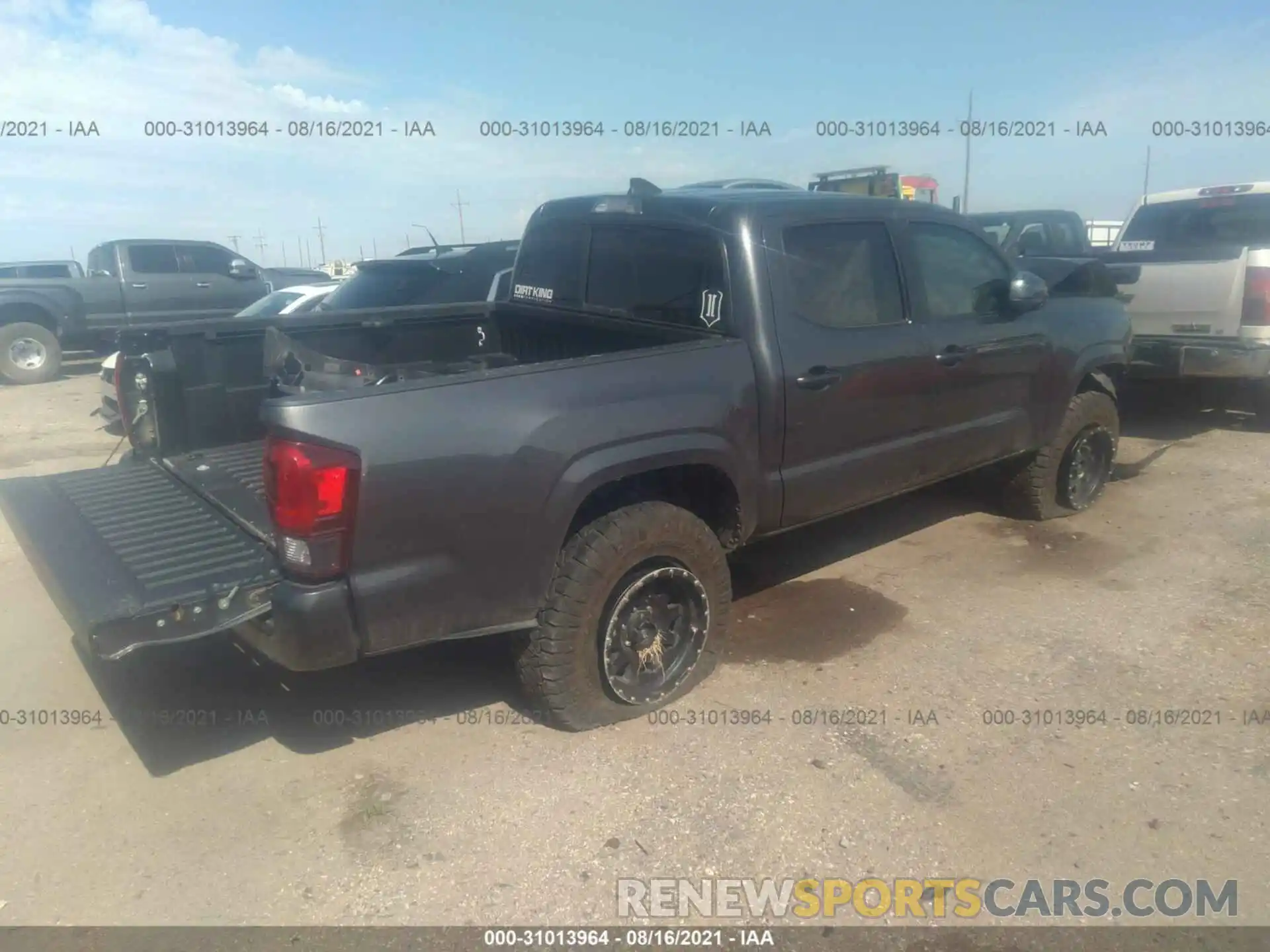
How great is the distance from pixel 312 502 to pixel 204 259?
44.9ft

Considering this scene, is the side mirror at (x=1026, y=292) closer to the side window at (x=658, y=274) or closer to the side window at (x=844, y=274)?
the side window at (x=844, y=274)

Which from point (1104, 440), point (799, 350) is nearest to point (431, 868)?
point (799, 350)

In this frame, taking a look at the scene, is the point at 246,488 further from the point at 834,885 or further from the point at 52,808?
the point at 834,885

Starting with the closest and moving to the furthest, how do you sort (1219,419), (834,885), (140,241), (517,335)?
(834,885)
(517,335)
(1219,419)
(140,241)

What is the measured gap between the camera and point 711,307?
3.97 m

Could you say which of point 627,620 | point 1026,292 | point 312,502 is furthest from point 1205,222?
point 312,502

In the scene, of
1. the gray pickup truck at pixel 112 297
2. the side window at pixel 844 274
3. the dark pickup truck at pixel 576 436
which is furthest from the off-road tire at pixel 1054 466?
the gray pickup truck at pixel 112 297

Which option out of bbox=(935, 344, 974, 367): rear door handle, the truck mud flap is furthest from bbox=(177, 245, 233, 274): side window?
bbox=(935, 344, 974, 367): rear door handle

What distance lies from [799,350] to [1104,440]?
10.3 ft

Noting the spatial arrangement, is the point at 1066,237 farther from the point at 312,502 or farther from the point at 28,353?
the point at 28,353

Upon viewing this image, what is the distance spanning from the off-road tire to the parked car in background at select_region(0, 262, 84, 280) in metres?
14.2

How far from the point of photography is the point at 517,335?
5137 mm

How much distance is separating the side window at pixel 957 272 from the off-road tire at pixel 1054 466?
1134 millimetres

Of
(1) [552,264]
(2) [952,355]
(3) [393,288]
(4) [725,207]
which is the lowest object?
(2) [952,355]
